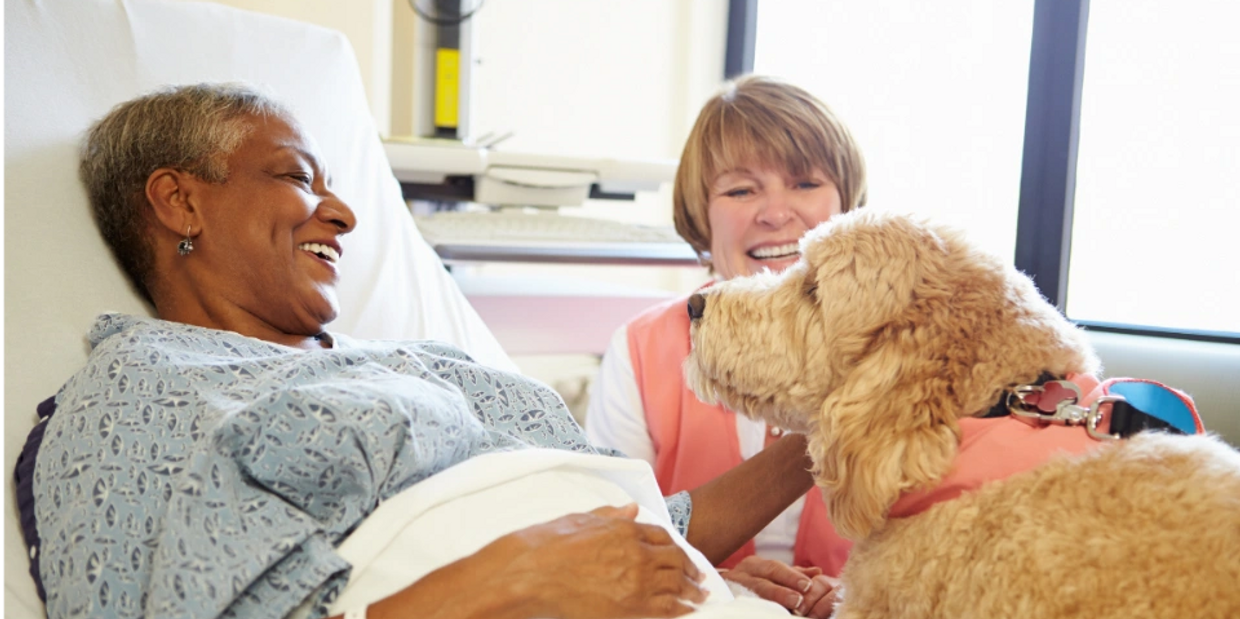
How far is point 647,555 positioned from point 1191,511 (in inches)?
24.3

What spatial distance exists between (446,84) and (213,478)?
7.79 feet

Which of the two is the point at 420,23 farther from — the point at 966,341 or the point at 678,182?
the point at 966,341

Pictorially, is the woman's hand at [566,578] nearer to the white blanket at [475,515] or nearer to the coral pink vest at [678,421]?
the white blanket at [475,515]

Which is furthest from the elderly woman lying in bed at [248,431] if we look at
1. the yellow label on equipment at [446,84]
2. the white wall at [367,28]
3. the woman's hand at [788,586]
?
the yellow label on equipment at [446,84]

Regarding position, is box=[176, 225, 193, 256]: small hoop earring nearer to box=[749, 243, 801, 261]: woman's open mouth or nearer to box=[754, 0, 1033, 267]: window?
box=[749, 243, 801, 261]: woman's open mouth

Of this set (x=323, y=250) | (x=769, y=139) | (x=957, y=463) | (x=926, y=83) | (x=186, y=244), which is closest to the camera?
(x=957, y=463)

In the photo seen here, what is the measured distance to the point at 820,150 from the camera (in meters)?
1.97

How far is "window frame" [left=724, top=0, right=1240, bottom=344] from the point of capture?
3025mm

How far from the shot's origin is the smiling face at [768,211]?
1.98 m

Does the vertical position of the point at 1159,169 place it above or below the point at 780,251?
above

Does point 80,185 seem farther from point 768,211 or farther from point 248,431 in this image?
point 768,211

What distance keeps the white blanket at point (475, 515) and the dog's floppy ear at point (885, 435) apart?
182 mm

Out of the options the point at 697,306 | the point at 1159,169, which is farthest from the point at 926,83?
the point at 697,306

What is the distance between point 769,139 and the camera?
6.47 feet
